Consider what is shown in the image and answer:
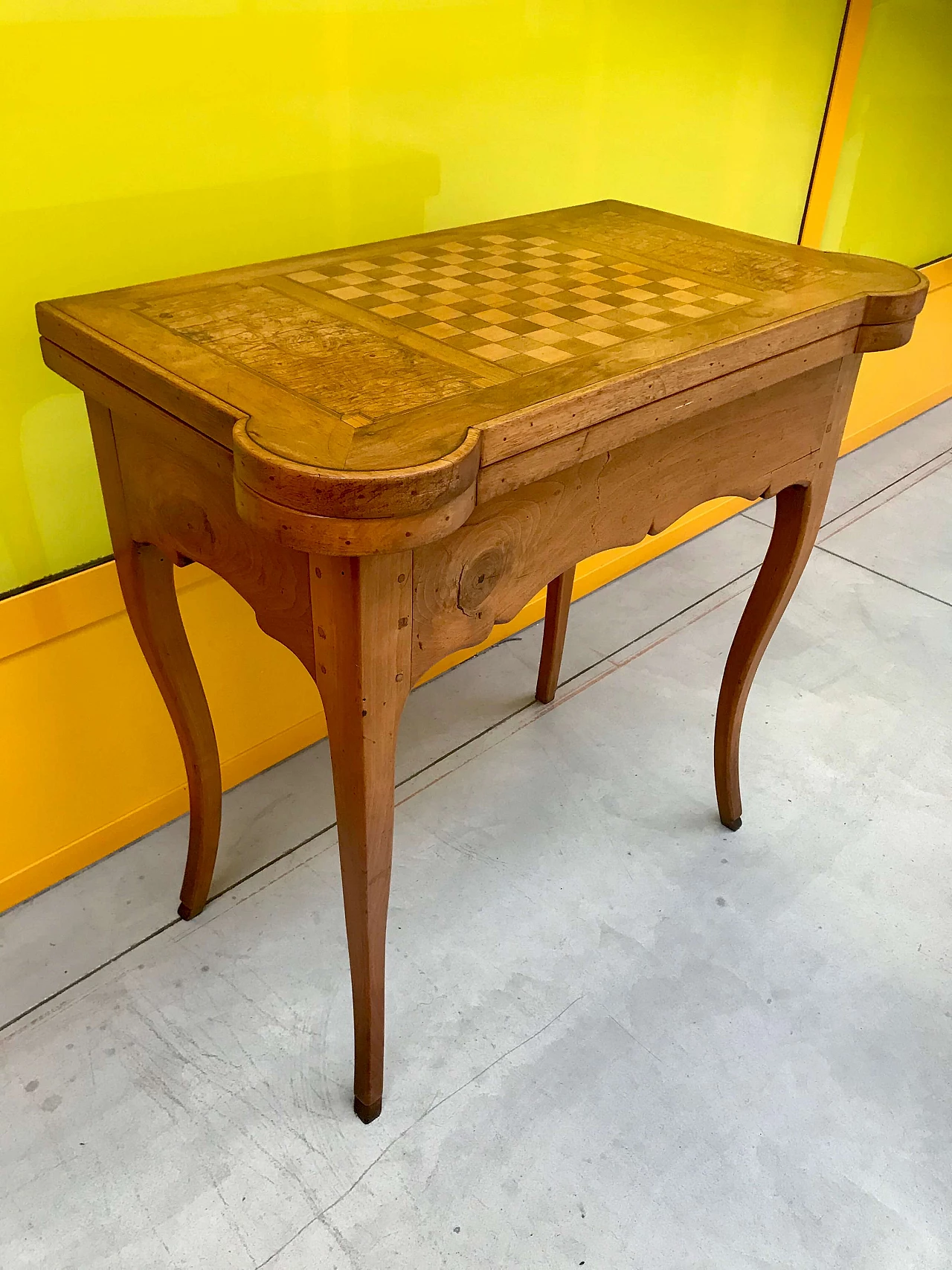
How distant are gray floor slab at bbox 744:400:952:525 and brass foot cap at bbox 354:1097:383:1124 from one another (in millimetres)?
1830

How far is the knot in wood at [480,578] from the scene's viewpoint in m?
0.92

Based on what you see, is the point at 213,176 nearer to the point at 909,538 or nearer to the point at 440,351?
the point at 440,351

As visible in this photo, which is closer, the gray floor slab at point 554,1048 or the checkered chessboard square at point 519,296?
the checkered chessboard square at point 519,296

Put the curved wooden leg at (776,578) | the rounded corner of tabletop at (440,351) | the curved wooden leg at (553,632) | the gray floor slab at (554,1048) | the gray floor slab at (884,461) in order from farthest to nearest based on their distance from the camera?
1. the gray floor slab at (884,461)
2. the curved wooden leg at (553,632)
3. the curved wooden leg at (776,578)
4. the gray floor slab at (554,1048)
5. the rounded corner of tabletop at (440,351)

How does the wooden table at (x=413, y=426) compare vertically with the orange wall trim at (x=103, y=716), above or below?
above

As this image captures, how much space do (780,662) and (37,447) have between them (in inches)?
56.6

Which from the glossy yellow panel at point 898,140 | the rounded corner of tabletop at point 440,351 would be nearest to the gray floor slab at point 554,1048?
the rounded corner of tabletop at point 440,351

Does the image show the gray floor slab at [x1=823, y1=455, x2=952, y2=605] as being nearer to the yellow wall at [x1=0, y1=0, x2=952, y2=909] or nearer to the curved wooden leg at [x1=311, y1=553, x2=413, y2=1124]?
the yellow wall at [x1=0, y1=0, x2=952, y2=909]

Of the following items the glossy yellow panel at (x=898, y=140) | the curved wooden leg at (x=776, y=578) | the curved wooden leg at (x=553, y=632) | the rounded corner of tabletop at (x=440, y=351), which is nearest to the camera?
the rounded corner of tabletop at (x=440, y=351)

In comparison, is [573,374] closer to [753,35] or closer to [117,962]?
[117,962]

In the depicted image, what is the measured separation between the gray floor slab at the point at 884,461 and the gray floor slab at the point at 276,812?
53 cm

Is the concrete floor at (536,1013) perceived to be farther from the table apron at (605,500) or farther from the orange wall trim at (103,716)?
the table apron at (605,500)

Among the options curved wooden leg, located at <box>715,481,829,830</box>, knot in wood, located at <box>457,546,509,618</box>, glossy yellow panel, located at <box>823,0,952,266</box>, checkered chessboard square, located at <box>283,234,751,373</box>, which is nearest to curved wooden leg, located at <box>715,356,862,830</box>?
curved wooden leg, located at <box>715,481,829,830</box>

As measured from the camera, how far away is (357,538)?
740mm
